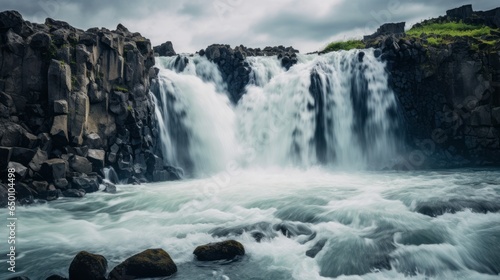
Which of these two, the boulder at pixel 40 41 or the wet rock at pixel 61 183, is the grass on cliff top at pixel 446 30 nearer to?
the boulder at pixel 40 41

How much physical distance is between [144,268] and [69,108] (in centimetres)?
1235

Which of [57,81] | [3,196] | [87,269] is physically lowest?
[87,269]

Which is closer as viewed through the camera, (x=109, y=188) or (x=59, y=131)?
(x=59, y=131)

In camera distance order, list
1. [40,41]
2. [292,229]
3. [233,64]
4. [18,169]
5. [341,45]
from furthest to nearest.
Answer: [341,45]
[233,64]
[40,41]
[18,169]
[292,229]

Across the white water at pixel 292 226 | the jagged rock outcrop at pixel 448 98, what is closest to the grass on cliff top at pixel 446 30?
the jagged rock outcrop at pixel 448 98

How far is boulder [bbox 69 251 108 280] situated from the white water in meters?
0.79

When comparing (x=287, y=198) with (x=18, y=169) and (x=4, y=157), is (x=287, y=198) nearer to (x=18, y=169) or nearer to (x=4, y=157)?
(x=18, y=169)

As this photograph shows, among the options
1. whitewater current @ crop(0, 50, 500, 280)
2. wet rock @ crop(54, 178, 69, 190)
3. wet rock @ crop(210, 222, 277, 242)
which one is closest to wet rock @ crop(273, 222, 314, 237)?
whitewater current @ crop(0, 50, 500, 280)

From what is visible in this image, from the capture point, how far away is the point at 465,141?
23500 mm

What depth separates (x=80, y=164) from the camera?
55.2ft

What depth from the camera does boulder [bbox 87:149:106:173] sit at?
17.6 meters

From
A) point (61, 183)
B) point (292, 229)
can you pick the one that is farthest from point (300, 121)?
point (61, 183)

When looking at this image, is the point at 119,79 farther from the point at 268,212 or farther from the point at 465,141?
the point at 465,141

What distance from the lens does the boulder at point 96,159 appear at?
17594 mm
